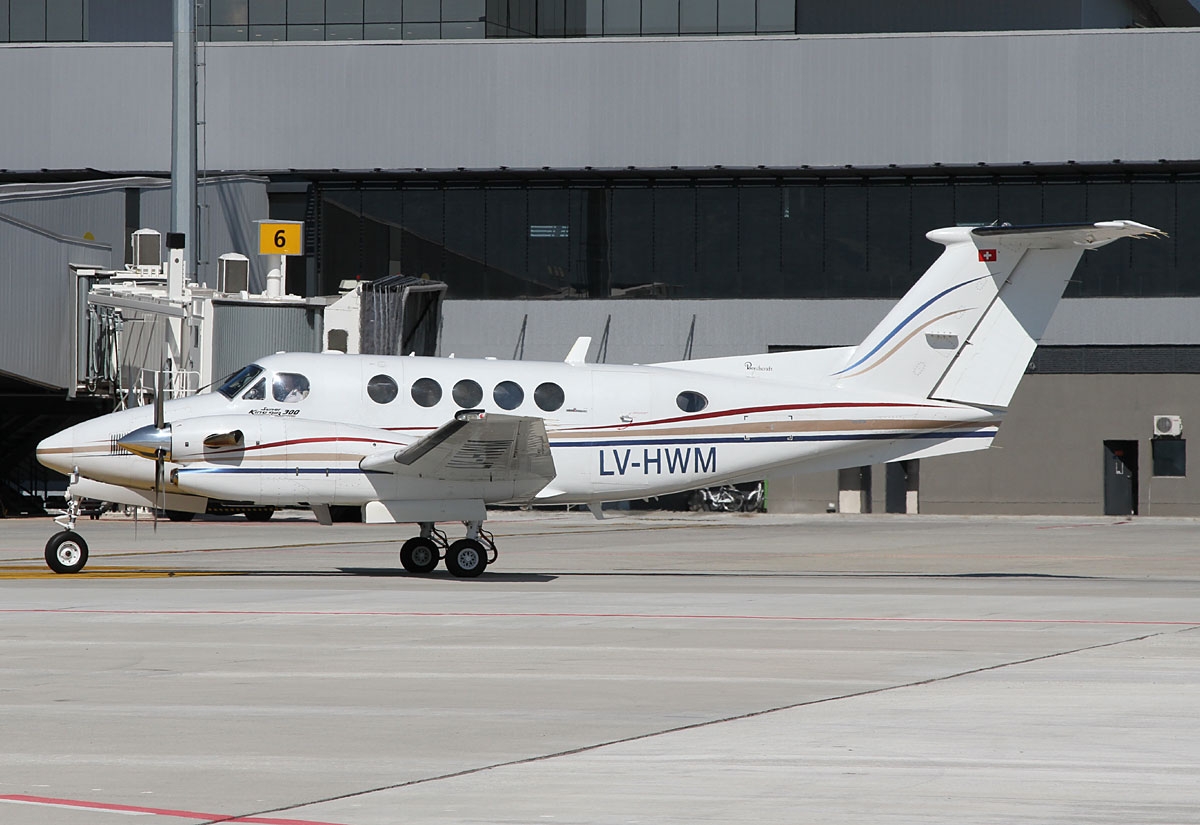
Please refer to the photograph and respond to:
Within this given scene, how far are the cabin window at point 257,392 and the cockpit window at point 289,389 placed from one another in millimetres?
140

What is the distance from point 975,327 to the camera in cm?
2012

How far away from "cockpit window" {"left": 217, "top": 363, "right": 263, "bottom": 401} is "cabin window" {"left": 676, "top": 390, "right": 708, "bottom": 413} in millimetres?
5512

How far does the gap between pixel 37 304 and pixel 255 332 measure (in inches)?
206

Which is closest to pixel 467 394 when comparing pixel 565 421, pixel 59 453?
pixel 565 421

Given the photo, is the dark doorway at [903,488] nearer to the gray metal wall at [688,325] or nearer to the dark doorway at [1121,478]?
the gray metal wall at [688,325]

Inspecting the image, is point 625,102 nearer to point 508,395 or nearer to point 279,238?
point 279,238

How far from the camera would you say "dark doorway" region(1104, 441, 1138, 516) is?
46531 millimetres

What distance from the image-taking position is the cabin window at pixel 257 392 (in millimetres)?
18688

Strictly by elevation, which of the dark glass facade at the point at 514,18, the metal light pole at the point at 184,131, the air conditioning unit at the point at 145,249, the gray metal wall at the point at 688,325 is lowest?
the gray metal wall at the point at 688,325

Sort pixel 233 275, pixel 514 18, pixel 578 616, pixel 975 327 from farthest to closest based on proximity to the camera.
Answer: pixel 514 18, pixel 233 275, pixel 975 327, pixel 578 616

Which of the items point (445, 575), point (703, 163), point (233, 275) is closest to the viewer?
point (445, 575)

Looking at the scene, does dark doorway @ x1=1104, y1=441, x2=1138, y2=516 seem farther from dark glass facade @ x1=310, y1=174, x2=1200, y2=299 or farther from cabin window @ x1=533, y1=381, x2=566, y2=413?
cabin window @ x1=533, y1=381, x2=566, y2=413

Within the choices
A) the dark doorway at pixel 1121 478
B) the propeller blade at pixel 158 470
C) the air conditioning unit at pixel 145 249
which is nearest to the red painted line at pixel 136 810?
the propeller blade at pixel 158 470

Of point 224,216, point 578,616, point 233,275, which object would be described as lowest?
point 578,616
